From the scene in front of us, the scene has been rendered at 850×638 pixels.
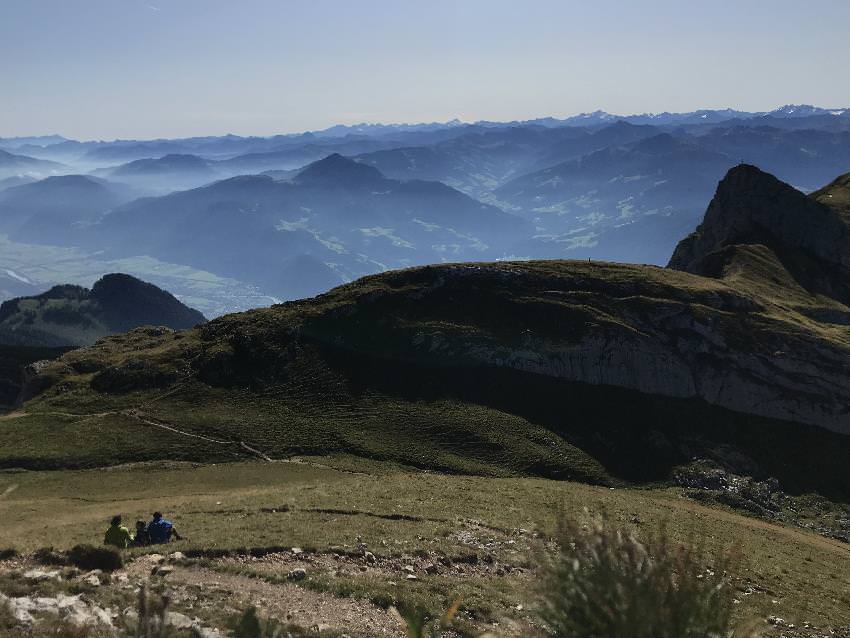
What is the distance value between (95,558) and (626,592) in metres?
24.8

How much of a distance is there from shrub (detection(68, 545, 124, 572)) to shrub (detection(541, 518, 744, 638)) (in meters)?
22.6

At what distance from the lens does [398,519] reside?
4003cm

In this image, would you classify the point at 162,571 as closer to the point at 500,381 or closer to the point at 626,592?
the point at 626,592

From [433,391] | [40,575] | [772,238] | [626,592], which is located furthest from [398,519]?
[772,238]

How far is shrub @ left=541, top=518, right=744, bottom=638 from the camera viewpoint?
1015 cm

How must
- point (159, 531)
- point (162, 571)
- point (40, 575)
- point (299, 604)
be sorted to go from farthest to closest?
point (159, 531)
point (162, 571)
point (299, 604)
point (40, 575)

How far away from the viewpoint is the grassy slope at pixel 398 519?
29963 millimetres

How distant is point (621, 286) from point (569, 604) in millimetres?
101840

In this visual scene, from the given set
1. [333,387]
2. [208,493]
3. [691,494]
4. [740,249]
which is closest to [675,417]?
[691,494]

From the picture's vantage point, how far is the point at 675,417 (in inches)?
3334

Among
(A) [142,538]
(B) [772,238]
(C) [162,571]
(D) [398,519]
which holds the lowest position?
(D) [398,519]

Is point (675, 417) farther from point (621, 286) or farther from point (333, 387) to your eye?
point (333, 387)

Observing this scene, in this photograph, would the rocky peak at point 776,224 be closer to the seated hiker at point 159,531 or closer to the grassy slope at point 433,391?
the grassy slope at point 433,391

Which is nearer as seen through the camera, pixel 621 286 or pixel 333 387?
pixel 333 387
